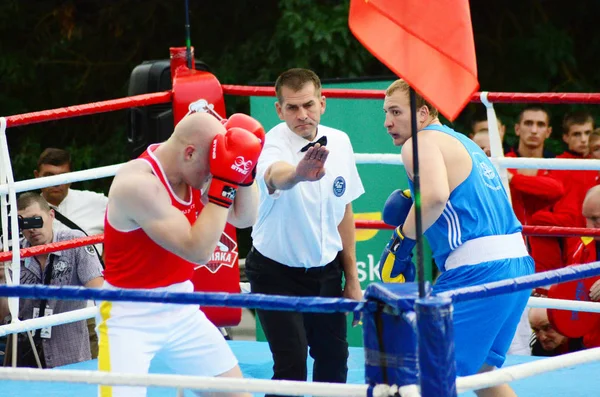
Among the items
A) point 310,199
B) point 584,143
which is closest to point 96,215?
point 310,199

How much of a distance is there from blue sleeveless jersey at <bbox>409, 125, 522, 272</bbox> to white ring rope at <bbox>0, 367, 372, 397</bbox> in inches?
46.2

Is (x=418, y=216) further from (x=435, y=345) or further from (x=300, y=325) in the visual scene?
(x=300, y=325)

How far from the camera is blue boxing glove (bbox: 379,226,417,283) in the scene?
3561 mm

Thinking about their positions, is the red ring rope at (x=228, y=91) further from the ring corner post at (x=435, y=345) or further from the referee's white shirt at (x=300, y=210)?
the ring corner post at (x=435, y=345)

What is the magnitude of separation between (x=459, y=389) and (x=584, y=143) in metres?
3.64

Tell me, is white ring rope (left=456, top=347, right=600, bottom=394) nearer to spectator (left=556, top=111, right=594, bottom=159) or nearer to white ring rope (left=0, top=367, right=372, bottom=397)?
white ring rope (left=0, top=367, right=372, bottom=397)

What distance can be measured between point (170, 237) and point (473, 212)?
1020mm

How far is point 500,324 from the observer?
127 inches

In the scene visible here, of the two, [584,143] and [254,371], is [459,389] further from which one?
[584,143]

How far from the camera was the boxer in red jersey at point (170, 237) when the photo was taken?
291cm

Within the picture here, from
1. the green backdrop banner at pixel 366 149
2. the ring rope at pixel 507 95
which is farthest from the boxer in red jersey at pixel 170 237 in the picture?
the green backdrop banner at pixel 366 149

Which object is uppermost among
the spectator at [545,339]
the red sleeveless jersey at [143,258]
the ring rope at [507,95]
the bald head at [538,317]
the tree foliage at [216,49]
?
the tree foliage at [216,49]

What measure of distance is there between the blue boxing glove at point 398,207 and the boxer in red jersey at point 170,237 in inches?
31.6

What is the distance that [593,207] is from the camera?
4.66 metres
